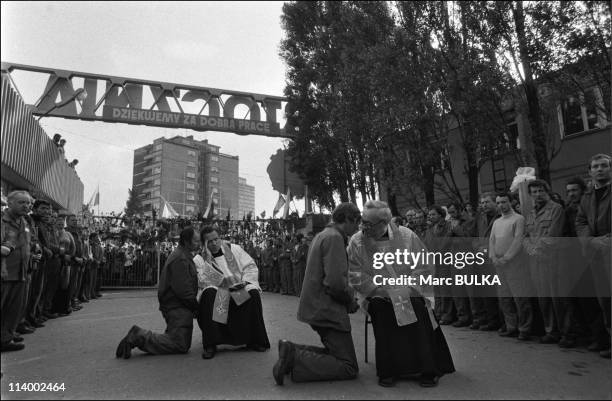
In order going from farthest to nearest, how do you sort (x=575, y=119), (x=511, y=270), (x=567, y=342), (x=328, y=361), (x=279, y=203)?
(x=279, y=203), (x=575, y=119), (x=511, y=270), (x=567, y=342), (x=328, y=361)

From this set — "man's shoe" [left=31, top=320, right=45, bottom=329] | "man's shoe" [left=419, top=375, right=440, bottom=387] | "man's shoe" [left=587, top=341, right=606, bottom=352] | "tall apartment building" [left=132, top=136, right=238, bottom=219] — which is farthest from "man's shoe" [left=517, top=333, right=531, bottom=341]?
"tall apartment building" [left=132, top=136, right=238, bottom=219]

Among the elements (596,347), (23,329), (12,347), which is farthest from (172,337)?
(596,347)

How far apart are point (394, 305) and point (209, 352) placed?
2.27 meters

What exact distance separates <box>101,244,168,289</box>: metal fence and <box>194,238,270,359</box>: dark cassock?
1153 cm

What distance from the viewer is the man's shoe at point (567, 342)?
5.11 metres

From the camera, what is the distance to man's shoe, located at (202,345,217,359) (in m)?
4.89

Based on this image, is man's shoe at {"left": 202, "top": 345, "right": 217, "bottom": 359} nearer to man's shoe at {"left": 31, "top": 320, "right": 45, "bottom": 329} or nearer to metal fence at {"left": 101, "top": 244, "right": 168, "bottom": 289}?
man's shoe at {"left": 31, "top": 320, "right": 45, "bottom": 329}

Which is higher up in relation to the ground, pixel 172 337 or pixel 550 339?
pixel 172 337

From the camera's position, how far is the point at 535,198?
5789 millimetres

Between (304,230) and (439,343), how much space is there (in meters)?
12.5

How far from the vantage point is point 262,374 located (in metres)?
4.13

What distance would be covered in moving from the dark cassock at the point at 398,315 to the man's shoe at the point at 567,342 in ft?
6.63

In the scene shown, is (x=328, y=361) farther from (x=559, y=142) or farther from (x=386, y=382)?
(x=559, y=142)

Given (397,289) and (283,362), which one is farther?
(397,289)
